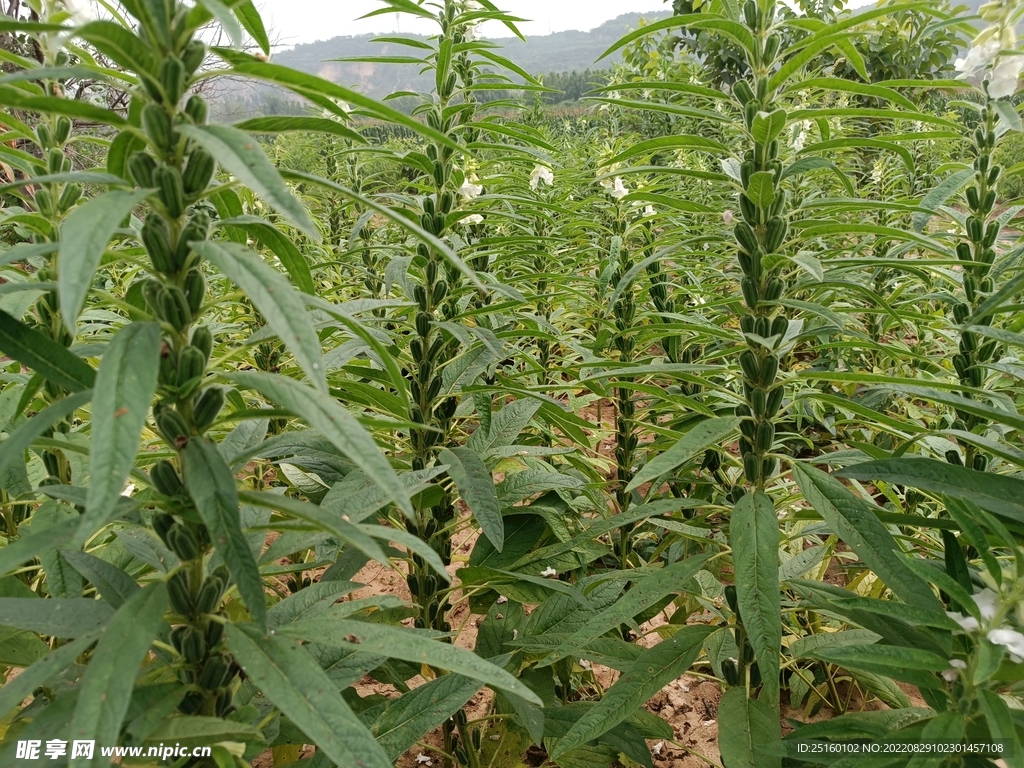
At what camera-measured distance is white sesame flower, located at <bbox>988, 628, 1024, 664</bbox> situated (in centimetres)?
101

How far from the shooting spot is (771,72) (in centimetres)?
156

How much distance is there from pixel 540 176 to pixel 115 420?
3155 millimetres

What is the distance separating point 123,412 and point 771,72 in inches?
63.1

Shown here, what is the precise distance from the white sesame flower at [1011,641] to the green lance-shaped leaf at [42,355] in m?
1.45

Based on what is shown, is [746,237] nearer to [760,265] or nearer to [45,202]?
[760,265]

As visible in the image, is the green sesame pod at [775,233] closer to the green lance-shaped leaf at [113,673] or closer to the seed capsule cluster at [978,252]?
the seed capsule cluster at [978,252]

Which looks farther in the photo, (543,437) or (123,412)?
(543,437)

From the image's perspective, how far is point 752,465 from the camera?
4.89 ft

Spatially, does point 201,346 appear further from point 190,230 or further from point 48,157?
point 48,157

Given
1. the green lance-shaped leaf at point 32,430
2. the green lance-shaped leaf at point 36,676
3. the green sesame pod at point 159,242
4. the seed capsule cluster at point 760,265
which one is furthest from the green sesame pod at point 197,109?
the seed capsule cluster at point 760,265

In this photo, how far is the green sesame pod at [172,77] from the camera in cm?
83

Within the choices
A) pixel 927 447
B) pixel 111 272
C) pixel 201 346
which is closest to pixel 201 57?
pixel 201 346

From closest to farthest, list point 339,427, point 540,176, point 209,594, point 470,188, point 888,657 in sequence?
point 339,427 → point 209,594 → point 888,657 → point 470,188 → point 540,176

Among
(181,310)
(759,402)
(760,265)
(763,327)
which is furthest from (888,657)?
(181,310)
